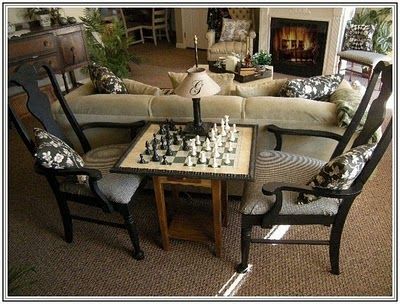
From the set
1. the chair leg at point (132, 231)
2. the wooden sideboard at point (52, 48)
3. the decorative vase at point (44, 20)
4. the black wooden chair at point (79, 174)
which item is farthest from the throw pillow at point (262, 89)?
the decorative vase at point (44, 20)

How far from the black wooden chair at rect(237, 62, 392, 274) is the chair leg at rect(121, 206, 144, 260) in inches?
22.4

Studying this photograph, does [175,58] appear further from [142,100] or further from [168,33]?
[142,100]

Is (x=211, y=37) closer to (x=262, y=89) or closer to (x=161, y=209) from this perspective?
(x=262, y=89)

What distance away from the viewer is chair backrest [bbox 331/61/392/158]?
5.01 feet

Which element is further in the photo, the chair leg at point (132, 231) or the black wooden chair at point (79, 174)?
the chair leg at point (132, 231)

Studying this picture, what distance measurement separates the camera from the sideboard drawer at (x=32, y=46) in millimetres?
3270

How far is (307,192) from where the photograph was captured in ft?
4.64

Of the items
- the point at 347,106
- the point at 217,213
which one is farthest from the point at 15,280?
the point at 347,106

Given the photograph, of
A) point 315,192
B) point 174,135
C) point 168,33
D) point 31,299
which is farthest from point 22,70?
point 168,33

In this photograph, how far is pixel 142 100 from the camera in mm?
2010

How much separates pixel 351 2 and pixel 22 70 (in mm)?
1662

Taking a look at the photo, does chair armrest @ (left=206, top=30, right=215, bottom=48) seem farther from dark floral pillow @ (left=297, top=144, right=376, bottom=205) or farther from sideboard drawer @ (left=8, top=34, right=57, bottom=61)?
dark floral pillow @ (left=297, top=144, right=376, bottom=205)

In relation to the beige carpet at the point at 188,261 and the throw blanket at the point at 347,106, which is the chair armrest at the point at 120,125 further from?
the throw blanket at the point at 347,106

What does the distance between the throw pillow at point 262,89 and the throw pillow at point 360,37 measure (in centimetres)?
252
